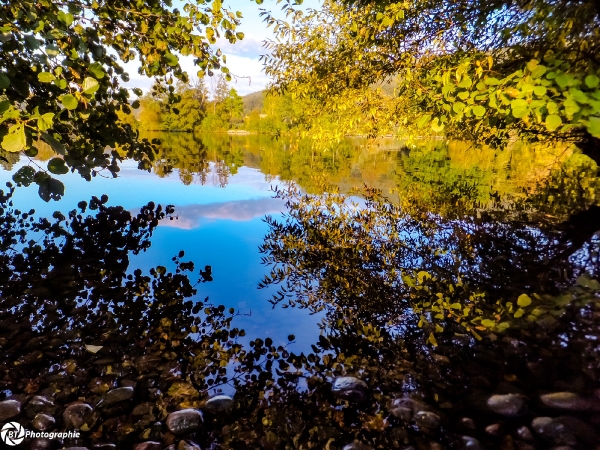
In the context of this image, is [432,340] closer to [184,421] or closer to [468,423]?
[468,423]

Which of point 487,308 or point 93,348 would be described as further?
point 487,308

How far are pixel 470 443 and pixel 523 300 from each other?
4.30 m

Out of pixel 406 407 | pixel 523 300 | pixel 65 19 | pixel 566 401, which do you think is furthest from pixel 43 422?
pixel 523 300

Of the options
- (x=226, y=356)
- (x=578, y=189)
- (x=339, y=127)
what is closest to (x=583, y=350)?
(x=226, y=356)

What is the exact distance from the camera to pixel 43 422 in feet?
12.4

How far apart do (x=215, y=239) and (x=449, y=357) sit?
27.9 feet

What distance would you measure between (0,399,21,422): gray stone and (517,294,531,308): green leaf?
8.32m

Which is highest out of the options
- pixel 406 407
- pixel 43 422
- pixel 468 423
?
pixel 43 422

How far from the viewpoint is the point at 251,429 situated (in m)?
3.88

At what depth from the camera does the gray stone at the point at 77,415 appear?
3816mm

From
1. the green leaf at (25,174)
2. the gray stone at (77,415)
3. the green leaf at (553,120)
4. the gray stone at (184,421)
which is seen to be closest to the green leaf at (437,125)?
the green leaf at (553,120)

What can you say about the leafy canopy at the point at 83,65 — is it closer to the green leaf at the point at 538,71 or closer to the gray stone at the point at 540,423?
the green leaf at the point at 538,71

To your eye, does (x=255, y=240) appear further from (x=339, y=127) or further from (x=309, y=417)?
(x=309, y=417)

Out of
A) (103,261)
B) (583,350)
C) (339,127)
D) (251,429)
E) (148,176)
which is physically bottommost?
(251,429)
